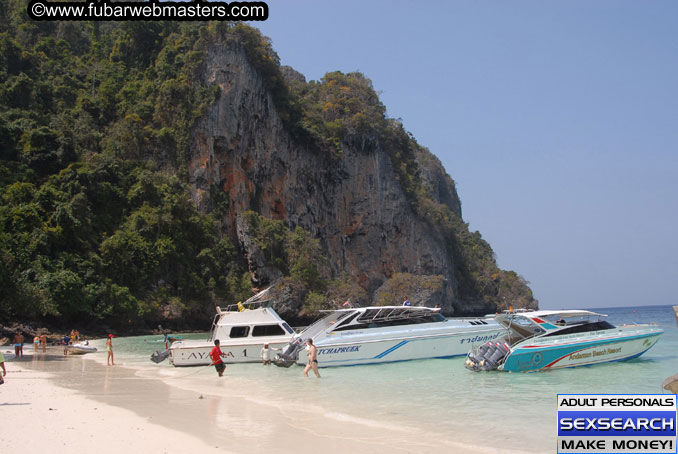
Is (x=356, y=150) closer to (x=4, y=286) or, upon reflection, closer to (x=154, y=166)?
(x=154, y=166)

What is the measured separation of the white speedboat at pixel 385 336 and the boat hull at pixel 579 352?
303cm

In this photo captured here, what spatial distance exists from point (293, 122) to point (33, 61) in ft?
A: 77.7

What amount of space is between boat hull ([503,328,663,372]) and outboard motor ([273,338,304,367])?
18.6 feet

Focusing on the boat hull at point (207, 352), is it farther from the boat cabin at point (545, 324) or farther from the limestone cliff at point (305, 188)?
the limestone cliff at point (305, 188)

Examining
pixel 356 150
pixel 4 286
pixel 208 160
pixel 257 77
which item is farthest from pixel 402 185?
pixel 4 286

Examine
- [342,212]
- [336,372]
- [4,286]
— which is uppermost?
[342,212]

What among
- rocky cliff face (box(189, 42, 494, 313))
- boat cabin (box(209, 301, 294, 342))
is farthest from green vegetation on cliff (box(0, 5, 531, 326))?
boat cabin (box(209, 301, 294, 342))

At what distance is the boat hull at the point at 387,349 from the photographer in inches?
Result: 644

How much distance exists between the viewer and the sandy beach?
23.9ft

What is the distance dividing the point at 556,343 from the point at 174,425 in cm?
1070

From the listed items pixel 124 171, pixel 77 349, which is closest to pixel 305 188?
pixel 124 171

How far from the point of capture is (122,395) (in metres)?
11.5

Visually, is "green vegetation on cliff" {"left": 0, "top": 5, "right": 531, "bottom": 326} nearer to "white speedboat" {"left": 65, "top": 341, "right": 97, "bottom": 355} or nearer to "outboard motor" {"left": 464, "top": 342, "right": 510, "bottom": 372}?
"white speedboat" {"left": 65, "top": 341, "right": 97, "bottom": 355}

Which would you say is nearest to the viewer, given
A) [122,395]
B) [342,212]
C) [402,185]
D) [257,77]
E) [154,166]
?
[122,395]
